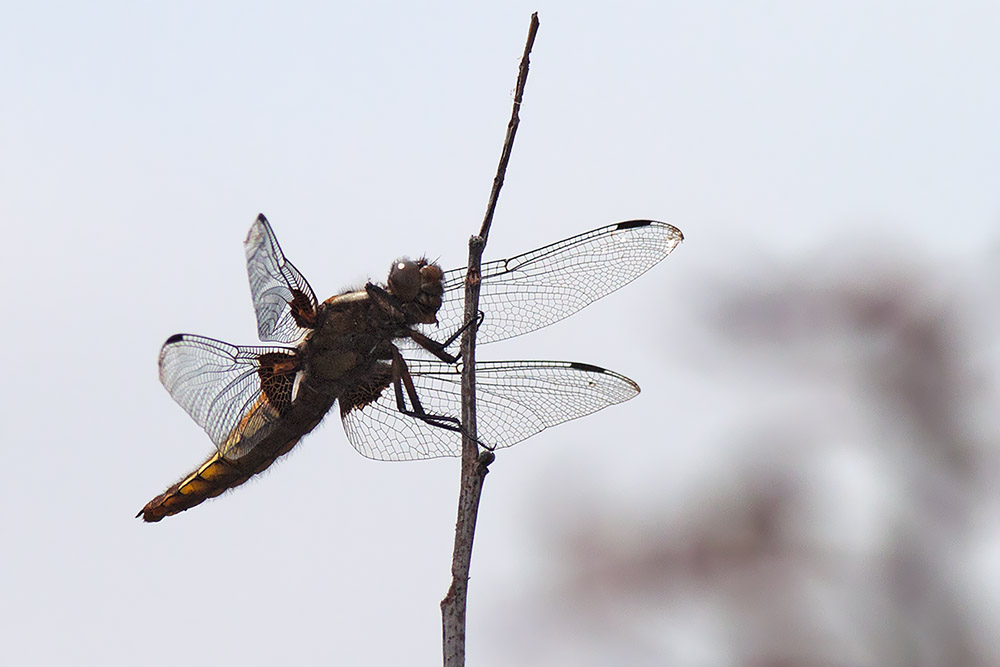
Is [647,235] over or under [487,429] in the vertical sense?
over

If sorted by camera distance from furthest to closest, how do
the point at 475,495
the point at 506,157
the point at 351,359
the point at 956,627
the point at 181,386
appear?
the point at 351,359, the point at 181,386, the point at 506,157, the point at 475,495, the point at 956,627

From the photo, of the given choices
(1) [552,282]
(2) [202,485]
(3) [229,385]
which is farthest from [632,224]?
(2) [202,485]

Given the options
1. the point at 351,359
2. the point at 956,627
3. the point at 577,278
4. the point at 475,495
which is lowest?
the point at 956,627

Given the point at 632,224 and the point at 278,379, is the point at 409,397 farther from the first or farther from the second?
the point at 632,224

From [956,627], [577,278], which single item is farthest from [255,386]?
[956,627]

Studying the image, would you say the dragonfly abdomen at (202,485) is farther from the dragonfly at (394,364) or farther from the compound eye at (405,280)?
the compound eye at (405,280)

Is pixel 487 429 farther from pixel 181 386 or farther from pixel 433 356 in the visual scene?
pixel 181 386

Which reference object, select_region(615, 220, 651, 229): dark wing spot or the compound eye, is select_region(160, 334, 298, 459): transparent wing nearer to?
the compound eye
